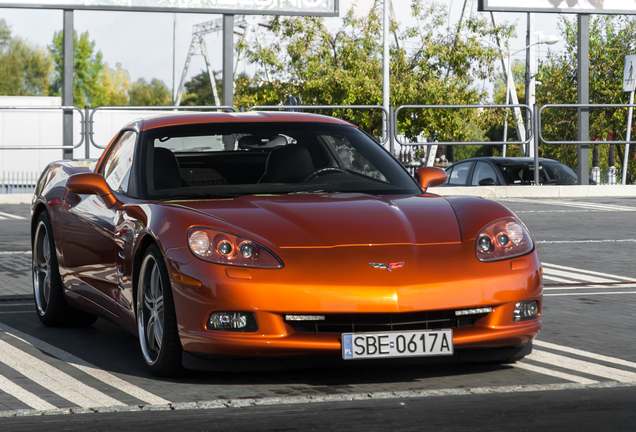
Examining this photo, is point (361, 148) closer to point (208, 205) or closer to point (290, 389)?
point (208, 205)

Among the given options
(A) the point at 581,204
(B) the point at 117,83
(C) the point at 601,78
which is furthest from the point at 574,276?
(B) the point at 117,83

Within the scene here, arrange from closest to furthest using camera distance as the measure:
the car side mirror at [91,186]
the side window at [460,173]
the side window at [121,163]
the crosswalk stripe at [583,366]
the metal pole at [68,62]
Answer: the crosswalk stripe at [583,366], the car side mirror at [91,186], the side window at [121,163], the side window at [460,173], the metal pole at [68,62]

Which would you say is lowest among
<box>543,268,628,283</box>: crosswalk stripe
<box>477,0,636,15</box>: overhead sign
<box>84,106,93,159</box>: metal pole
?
<box>543,268,628,283</box>: crosswalk stripe

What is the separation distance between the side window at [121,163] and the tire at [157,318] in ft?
3.05

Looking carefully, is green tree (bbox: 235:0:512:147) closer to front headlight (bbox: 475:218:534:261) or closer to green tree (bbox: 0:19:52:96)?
front headlight (bbox: 475:218:534:261)

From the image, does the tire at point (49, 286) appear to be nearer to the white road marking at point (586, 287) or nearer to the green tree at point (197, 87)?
the white road marking at point (586, 287)

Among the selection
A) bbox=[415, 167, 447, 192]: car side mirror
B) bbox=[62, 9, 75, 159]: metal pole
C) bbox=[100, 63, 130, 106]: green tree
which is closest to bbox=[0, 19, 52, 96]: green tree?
bbox=[100, 63, 130, 106]: green tree

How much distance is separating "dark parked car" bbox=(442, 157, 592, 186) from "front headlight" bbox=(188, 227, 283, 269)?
13799mm

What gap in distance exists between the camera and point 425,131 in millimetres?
36000

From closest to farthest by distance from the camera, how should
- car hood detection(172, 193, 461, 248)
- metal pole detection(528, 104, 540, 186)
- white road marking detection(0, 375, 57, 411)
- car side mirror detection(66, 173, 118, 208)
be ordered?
1. white road marking detection(0, 375, 57, 411)
2. car hood detection(172, 193, 461, 248)
3. car side mirror detection(66, 173, 118, 208)
4. metal pole detection(528, 104, 540, 186)

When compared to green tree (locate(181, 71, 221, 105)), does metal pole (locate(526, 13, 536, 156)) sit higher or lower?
lower

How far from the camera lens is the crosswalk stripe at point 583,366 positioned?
5.29 m

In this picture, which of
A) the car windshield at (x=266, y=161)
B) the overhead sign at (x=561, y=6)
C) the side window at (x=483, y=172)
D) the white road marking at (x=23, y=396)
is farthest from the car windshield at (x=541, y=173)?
the white road marking at (x=23, y=396)

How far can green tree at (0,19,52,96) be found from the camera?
99750 millimetres
